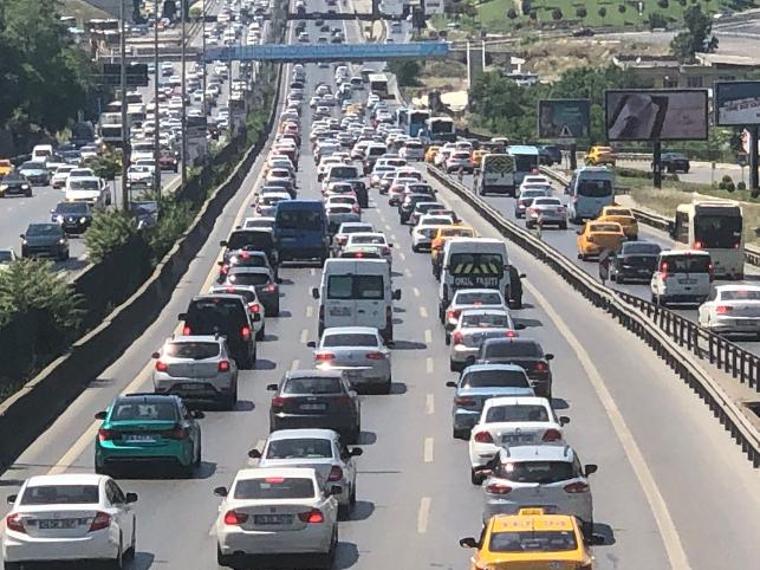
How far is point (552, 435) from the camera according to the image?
98.7 ft

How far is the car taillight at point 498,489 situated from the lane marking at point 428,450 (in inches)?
293

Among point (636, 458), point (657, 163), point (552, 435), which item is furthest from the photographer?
point (657, 163)

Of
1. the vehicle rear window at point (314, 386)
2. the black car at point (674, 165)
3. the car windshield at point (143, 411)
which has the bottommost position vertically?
the black car at point (674, 165)

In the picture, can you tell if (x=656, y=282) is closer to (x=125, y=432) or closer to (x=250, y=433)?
(x=250, y=433)

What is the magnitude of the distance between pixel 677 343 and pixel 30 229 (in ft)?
96.4

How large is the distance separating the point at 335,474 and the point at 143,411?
184 inches

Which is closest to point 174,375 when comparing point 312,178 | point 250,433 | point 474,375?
point 250,433

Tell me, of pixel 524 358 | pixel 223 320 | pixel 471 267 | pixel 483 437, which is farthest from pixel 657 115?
pixel 483 437

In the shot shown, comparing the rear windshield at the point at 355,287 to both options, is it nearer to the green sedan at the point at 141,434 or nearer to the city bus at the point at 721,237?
the green sedan at the point at 141,434

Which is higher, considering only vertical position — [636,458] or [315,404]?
[315,404]

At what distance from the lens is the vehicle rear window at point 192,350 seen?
39.3m

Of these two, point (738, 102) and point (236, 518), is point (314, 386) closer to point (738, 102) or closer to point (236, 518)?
point (236, 518)

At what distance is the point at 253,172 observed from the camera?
126m

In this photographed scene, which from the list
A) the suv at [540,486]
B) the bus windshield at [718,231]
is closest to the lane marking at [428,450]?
the suv at [540,486]
